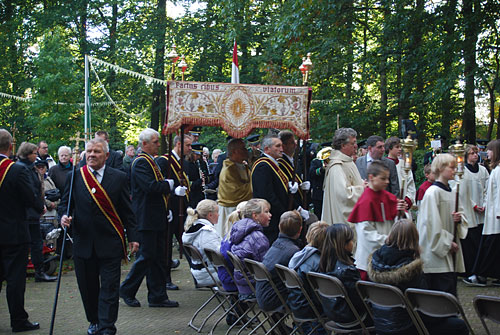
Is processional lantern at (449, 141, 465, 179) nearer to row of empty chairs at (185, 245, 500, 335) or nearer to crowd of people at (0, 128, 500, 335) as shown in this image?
crowd of people at (0, 128, 500, 335)

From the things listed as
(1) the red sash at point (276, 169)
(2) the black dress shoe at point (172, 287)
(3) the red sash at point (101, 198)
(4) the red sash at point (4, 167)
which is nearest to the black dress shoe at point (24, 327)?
(4) the red sash at point (4, 167)

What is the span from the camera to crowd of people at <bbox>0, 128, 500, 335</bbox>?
5535 millimetres

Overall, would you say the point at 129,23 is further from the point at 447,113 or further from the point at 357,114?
the point at 447,113

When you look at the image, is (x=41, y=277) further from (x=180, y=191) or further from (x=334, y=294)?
(x=334, y=294)

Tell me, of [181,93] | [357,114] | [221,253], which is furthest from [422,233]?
[357,114]

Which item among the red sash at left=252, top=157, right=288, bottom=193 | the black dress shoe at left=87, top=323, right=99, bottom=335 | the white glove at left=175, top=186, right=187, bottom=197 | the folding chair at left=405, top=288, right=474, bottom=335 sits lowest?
the black dress shoe at left=87, top=323, right=99, bottom=335

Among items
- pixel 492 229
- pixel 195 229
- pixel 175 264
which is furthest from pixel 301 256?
pixel 175 264

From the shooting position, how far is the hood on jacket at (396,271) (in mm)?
5035

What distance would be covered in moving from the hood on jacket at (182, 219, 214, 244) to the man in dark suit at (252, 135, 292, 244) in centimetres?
83

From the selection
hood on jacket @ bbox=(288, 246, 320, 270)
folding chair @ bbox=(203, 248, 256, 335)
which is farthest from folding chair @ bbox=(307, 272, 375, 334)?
folding chair @ bbox=(203, 248, 256, 335)

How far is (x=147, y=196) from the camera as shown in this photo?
28.0ft

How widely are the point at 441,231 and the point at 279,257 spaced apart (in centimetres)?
153

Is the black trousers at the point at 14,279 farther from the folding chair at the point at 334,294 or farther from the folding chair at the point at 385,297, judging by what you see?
the folding chair at the point at 385,297

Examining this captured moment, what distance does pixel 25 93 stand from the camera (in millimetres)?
33375
